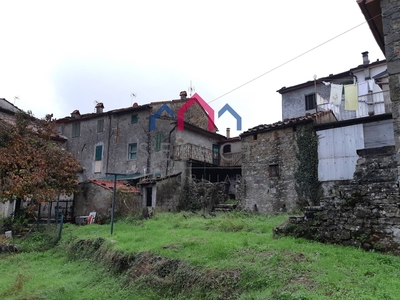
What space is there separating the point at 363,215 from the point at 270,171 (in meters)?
9.11

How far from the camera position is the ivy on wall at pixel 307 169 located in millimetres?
14633

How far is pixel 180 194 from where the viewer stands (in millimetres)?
19797

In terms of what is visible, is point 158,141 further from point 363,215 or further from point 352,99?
point 363,215

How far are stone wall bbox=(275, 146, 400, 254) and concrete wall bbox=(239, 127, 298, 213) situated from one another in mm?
6614

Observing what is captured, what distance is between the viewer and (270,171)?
54.5 feet

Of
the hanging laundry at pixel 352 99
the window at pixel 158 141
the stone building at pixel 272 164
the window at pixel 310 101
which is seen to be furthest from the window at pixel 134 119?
the hanging laundry at pixel 352 99

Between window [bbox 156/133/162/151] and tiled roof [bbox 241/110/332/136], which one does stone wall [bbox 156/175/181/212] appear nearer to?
window [bbox 156/133/162/151]

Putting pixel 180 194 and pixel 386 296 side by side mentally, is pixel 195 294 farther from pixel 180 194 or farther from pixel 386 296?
pixel 180 194

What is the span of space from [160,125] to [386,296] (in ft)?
63.5

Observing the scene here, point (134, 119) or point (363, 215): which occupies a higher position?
point (134, 119)

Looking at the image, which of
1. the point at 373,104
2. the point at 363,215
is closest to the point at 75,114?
the point at 373,104

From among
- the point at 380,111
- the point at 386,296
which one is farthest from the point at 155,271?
the point at 380,111

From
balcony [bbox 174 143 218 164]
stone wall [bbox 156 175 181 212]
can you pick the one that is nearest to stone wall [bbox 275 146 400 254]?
stone wall [bbox 156 175 181 212]

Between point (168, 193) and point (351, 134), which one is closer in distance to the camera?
point (351, 134)
